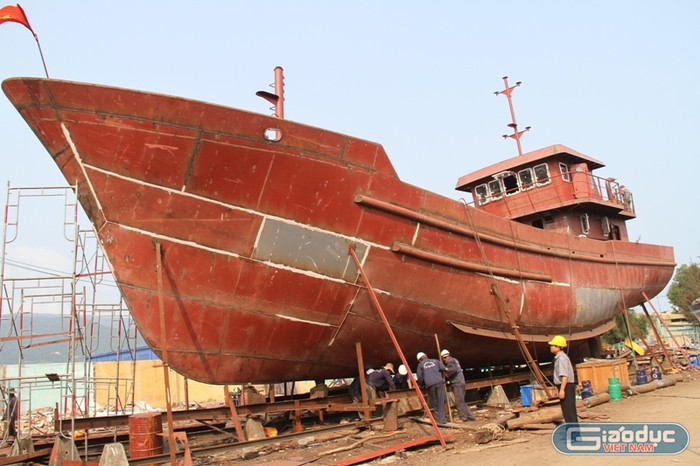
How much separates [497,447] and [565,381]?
3.56 ft

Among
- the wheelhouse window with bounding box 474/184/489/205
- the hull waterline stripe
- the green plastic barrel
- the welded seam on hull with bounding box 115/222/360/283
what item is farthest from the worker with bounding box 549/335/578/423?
the wheelhouse window with bounding box 474/184/489/205

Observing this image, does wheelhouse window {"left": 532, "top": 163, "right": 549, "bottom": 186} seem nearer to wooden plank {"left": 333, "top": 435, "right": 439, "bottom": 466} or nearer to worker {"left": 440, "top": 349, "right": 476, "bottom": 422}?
worker {"left": 440, "top": 349, "right": 476, "bottom": 422}

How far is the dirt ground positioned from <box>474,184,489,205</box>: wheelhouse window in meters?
6.94

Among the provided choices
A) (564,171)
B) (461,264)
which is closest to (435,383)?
(461,264)

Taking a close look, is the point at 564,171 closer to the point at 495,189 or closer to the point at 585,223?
the point at 585,223

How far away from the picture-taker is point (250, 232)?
22.6ft

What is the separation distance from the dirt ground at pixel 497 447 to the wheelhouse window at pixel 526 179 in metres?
6.34

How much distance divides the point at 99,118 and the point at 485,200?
1026 cm

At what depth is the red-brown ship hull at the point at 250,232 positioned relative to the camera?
6387mm

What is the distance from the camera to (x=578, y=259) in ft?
39.0

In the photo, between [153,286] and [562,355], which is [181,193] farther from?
[562,355]

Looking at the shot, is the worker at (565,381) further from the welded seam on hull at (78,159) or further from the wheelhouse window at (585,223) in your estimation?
the wheelhouse window at (585,223)

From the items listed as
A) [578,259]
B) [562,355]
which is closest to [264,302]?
[562,355]
